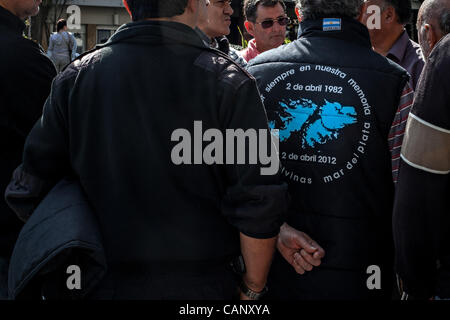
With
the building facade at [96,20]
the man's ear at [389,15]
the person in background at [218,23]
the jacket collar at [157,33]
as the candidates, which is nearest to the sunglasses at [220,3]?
the person in background at [218,23]

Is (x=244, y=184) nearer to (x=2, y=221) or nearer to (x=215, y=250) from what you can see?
(x=215, y=250)

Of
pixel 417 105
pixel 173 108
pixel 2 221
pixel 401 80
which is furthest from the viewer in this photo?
pixel 2 221

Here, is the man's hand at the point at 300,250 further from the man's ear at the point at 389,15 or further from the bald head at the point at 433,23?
the man's ear at the point at 389,15

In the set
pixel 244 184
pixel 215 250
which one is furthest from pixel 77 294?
pixel 244 184

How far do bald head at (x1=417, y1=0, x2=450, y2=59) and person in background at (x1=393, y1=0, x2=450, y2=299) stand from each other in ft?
1.68

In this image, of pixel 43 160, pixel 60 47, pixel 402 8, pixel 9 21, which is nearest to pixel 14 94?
pixel 9 21

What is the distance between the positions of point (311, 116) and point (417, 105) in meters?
0.64

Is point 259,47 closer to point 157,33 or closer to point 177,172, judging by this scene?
point 157,33

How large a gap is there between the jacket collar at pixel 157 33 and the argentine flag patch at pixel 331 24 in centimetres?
75

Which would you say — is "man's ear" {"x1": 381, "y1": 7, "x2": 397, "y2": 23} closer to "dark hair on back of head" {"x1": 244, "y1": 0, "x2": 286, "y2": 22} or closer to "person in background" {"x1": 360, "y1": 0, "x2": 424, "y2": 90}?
"person in background" {"x1": 360, "y1": 0, "x2": 424, "y2": 90}

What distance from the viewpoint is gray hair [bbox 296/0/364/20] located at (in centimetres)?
229

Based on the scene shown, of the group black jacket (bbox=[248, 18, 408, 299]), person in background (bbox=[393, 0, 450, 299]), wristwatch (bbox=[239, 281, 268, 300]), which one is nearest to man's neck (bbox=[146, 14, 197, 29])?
black jacket (bbox=[248, 18, 408, 299])
